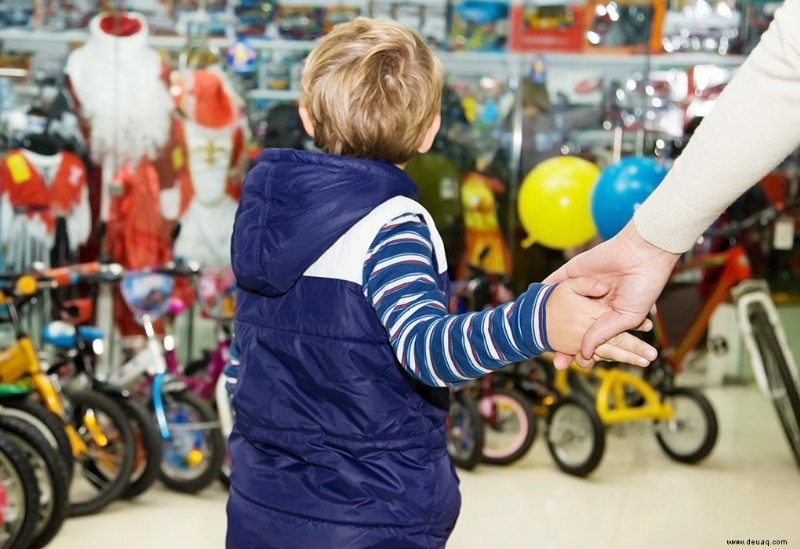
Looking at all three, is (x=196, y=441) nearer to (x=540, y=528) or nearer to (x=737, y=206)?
(x=540, y=528)

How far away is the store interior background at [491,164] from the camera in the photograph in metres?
4.05

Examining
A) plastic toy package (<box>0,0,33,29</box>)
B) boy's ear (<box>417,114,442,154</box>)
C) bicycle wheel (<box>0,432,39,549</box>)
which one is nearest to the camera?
boy's ear (<box>417,114,442,154</box>)

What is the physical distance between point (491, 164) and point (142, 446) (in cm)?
268

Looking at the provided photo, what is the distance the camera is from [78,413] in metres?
3.78

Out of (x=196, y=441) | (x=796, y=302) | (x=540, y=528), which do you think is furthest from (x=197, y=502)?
(x=796, y=302)

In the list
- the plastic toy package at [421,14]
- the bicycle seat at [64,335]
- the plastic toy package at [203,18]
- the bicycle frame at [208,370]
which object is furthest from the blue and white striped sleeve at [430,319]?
the plastic toy package at [421,14]

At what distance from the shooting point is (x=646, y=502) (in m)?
4.25

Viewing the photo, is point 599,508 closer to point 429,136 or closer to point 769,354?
point 769,354

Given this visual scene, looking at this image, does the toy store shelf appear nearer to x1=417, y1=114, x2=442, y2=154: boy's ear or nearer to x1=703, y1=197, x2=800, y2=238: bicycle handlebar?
x1=703, y1=197, x2=800, y2=238: bicycle handlebar

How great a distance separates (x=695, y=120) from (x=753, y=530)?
7.84ft

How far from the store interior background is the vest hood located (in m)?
2.21

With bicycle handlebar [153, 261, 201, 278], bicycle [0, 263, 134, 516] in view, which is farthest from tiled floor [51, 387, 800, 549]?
bicycle handlebar [153, 261, 201, 278]

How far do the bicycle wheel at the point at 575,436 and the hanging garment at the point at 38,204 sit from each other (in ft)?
7.28

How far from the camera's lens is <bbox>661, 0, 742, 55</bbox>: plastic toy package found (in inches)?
224
